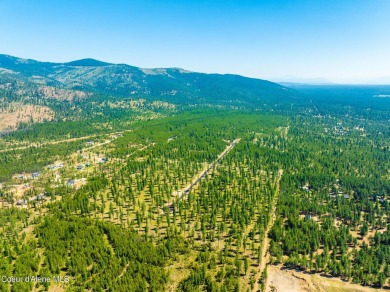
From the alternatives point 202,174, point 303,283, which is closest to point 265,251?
point 303,283

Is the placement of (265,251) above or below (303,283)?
above

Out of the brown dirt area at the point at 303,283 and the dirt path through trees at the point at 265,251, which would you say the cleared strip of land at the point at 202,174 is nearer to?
the dirt path through trees at the point at 265,251

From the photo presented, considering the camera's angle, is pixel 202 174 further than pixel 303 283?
Yes

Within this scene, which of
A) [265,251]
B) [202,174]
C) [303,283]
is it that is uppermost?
[202,174]

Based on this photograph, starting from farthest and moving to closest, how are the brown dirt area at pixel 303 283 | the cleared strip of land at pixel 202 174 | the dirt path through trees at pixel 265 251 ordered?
1. the cleared strip of land at pixel 202 174
2. the dirt path through trees at pixel 265 251
3. the brown dirt area at pixel 303 283

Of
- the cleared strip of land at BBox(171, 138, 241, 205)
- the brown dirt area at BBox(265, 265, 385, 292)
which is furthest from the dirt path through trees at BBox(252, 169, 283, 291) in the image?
the cleared strip of land at BBox(171, 138, 241, 205)

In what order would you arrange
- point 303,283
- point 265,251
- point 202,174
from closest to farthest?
point 303,283 < point 265,251 < point 202,174

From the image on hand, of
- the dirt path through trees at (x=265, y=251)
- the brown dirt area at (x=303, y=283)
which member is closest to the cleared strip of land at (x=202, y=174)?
the dirt path through trees at (x=265, y=251)

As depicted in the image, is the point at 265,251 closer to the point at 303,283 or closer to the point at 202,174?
the point at 303,283

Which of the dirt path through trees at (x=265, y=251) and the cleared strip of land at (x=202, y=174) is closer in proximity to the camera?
the dirt path through trees at (x=265, y=251)

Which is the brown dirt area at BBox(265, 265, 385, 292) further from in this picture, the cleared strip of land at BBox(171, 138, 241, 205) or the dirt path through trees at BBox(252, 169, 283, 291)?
the cleared strip of land at BBox(171, 138, 241, 205)

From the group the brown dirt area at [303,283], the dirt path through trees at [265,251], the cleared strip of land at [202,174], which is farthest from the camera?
the cleared strip of land at [202,174]

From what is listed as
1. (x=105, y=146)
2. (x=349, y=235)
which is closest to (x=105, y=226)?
(x=349, y=235)
